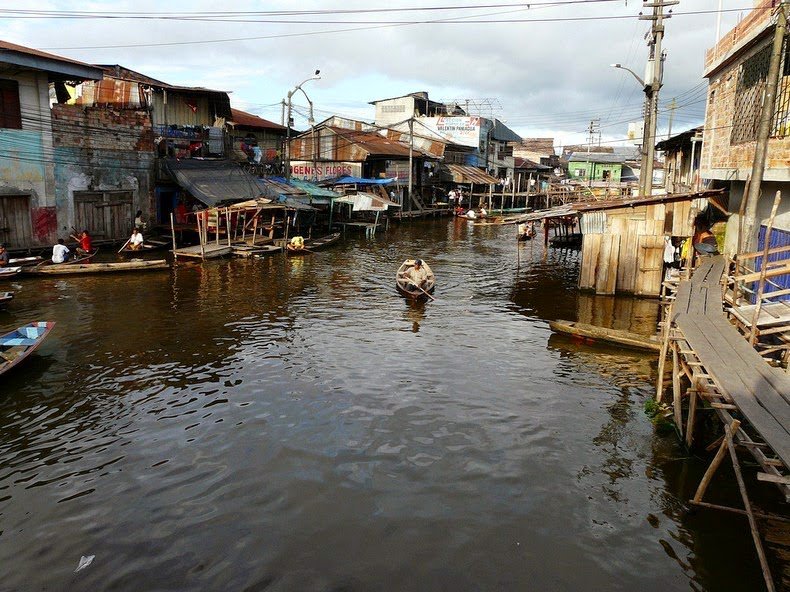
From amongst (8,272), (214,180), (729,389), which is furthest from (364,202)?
(729,389)

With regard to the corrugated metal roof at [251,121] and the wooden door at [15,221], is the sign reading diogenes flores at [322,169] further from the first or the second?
the wooden door at [15,221]

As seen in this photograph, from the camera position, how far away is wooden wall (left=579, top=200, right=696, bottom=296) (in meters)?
21.8

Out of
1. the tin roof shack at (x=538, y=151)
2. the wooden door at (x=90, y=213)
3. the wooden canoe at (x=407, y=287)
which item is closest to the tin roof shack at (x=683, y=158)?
the wooden canoe at (x=407, y=287)

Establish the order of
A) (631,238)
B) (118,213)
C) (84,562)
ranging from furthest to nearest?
(118,213)
(631,238)
(84,562)

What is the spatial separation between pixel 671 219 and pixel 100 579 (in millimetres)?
20971

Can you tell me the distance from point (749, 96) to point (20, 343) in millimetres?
22275

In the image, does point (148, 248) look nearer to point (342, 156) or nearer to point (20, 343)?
point (20, 343)

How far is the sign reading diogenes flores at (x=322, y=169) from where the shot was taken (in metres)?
50.5

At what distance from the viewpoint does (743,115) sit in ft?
63.7

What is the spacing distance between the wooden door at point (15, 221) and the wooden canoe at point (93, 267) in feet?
10.1

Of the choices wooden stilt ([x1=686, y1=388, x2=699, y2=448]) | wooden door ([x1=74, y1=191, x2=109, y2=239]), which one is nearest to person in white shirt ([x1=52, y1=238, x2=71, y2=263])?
wooden door ([x1=74, y1=191, x2=109, y2=239])

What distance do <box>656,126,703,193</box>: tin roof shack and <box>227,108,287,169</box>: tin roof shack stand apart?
27014 mm

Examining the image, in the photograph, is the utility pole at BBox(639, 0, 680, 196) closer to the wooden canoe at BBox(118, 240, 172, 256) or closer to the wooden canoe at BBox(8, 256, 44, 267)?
the wooden canoe at BBox(118, 240, 172, 256)

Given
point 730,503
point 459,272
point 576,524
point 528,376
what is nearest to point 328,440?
point 576,524
